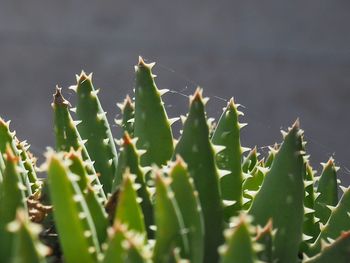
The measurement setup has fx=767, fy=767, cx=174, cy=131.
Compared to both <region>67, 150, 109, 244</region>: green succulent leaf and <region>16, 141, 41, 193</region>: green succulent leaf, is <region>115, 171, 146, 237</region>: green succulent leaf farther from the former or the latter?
<region>16, 141, 41, 193</region>: green succulent leaf

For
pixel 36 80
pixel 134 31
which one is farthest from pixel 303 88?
pixel 36 80

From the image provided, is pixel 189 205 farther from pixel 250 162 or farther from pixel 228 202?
pixel 250 162

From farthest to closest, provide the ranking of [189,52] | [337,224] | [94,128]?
[189,52]
[94,128]
[337,224]

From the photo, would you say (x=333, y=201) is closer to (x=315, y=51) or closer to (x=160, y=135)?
(x=160, y=135)

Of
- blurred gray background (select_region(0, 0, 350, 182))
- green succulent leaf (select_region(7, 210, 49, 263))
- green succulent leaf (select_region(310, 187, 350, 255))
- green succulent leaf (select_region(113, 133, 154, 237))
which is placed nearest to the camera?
green succulent leaf (select_region(7, 210, 49, 263))

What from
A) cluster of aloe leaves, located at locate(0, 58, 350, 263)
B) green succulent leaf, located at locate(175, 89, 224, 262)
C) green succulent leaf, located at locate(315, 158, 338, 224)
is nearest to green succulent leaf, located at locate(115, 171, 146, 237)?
cluster of aloe leaves, located at locate(0, 58, 350, 263)

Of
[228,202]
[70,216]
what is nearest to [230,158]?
[228,202]
